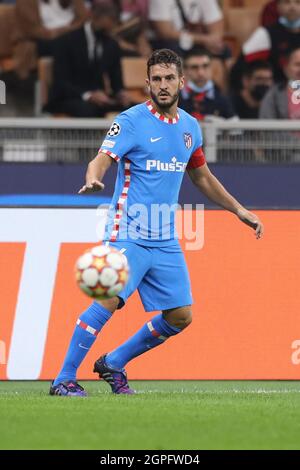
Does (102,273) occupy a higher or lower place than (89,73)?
lower

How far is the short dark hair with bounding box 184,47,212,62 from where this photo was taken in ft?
47.9

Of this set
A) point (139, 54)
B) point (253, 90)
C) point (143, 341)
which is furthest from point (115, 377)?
point (139, 54)

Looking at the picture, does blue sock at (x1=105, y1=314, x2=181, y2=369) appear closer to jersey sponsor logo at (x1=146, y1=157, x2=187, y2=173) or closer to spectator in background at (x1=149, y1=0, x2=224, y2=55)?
jersey sponsor logo at (x1=146, y1=157, x2=187, y2=173)

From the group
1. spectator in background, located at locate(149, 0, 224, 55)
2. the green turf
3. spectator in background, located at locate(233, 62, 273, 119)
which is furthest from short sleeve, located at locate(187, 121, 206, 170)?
spectator in background, located at locate(149, 0, 224, 55)

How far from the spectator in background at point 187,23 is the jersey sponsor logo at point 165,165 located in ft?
23.1

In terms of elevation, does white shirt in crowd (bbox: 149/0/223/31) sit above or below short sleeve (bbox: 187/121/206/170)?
above

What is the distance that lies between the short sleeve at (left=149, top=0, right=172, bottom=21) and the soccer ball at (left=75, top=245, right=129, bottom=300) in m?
8.38

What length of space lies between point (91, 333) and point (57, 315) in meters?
1.99

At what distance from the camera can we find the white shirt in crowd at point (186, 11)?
51.3ft

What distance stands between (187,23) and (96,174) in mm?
8175

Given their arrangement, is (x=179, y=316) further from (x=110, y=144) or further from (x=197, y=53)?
(x=197, y=53)

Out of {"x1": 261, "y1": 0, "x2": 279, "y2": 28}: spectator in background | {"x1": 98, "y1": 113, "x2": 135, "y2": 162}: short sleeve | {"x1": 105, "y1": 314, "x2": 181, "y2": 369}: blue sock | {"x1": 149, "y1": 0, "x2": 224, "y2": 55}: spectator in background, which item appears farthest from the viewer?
{"x1": 261, "y1": 0, "x2": 279, "y2": 28}: spectator in background

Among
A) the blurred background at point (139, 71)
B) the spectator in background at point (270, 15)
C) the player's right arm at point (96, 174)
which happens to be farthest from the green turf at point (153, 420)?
the spectator in background at point (270, 15)

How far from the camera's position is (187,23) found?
15.7 m
